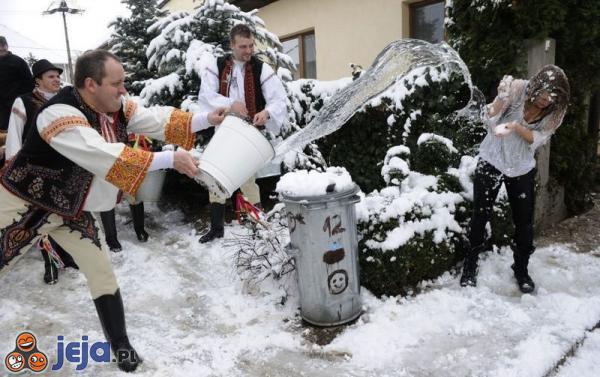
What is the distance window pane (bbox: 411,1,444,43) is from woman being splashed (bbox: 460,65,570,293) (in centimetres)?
393

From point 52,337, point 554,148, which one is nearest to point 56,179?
point 52,337

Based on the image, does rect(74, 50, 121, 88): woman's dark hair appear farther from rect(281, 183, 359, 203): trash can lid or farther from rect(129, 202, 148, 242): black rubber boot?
rect(129, 202, 148, 242): black rubber boot

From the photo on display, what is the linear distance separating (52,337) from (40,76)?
215 centimetres

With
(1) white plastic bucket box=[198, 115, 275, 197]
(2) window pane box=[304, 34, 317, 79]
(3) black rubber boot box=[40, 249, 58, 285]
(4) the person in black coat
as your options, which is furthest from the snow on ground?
(2) window pane box=[304, 34, 317, 79]

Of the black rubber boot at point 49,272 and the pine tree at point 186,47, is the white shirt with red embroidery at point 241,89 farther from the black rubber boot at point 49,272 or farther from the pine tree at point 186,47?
the black rubber boot at point 49,272

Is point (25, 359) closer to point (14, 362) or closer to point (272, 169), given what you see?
point (14, 362)

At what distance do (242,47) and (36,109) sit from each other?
1761mm

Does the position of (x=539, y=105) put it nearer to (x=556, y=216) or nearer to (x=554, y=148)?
(x=554, y=148)

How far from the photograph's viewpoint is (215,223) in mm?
4535

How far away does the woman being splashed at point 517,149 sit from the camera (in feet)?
9.59

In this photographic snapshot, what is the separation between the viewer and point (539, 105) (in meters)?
2.95

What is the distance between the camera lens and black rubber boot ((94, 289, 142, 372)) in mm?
2549

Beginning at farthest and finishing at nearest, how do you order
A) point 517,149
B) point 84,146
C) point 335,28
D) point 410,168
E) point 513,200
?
point 335,28 → point 410,168 → point 513,200 → point 517,149 → point 84,146

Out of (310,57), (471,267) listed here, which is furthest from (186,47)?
(310,57)
